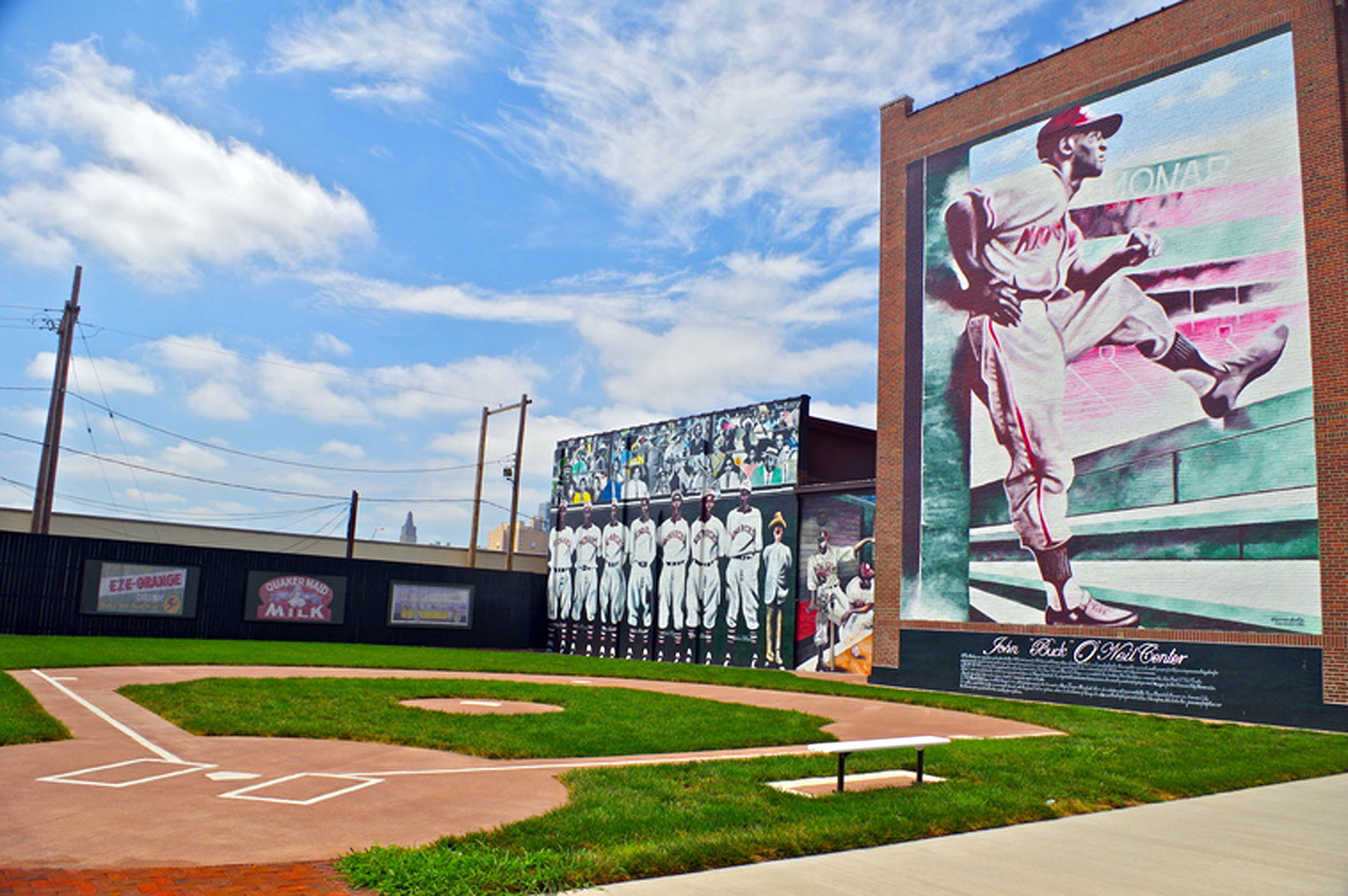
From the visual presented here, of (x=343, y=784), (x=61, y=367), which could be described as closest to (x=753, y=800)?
(x=343, y=784)

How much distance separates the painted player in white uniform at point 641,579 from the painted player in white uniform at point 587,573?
2.20 meters

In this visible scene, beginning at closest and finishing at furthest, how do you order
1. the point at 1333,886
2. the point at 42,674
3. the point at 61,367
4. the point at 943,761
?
the point at 1333,886
the point at 943,761
the point at 42,674
the point at 61,367

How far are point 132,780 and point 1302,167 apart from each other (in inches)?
795

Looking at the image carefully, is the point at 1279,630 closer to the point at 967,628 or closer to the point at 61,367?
the point at 967,628

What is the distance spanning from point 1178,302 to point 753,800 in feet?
52.9

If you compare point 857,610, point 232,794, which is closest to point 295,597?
point 857,610

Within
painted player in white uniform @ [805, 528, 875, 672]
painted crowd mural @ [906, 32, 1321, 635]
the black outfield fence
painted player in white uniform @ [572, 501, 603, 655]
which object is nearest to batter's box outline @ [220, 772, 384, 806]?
painted crowd mural @ [906, 32, 1321, 635]

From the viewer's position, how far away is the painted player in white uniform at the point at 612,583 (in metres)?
36.6

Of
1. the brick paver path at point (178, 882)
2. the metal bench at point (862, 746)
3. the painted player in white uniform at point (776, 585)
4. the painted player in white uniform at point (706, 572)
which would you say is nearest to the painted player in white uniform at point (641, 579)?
the painted player in white uniform at point (706, 572)

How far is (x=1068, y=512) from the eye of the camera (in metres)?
20.7

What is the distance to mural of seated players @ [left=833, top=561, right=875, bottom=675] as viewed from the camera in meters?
27.2

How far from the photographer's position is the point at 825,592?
28.6 meters

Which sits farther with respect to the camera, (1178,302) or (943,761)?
(1178,302)
